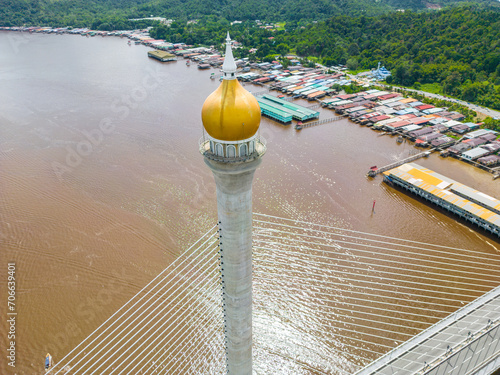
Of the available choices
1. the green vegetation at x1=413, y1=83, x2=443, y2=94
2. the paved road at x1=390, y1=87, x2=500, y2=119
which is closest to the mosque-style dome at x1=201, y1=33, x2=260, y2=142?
the paved road at x1=390, y1=87, x2=500, y2=119

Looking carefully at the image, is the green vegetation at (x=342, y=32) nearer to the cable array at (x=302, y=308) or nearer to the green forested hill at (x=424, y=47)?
the green forested hill at (x=424, y=47)

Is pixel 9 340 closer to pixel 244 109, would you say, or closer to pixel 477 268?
pixel 244 109

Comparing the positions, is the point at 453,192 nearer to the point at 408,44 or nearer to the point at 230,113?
the point at 230,113

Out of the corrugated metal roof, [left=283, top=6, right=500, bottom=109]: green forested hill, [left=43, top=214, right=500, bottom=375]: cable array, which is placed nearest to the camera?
[left=43, top=214, right=500, bottom=375]: cable array

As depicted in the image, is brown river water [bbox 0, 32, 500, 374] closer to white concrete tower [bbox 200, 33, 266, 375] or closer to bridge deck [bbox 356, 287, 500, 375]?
bridge deck [bbox 356, 287, 500, 375]

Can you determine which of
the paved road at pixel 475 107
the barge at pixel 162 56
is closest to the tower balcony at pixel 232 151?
the paved road at pixel 475 107

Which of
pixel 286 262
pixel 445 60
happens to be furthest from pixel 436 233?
pixel 445 60
